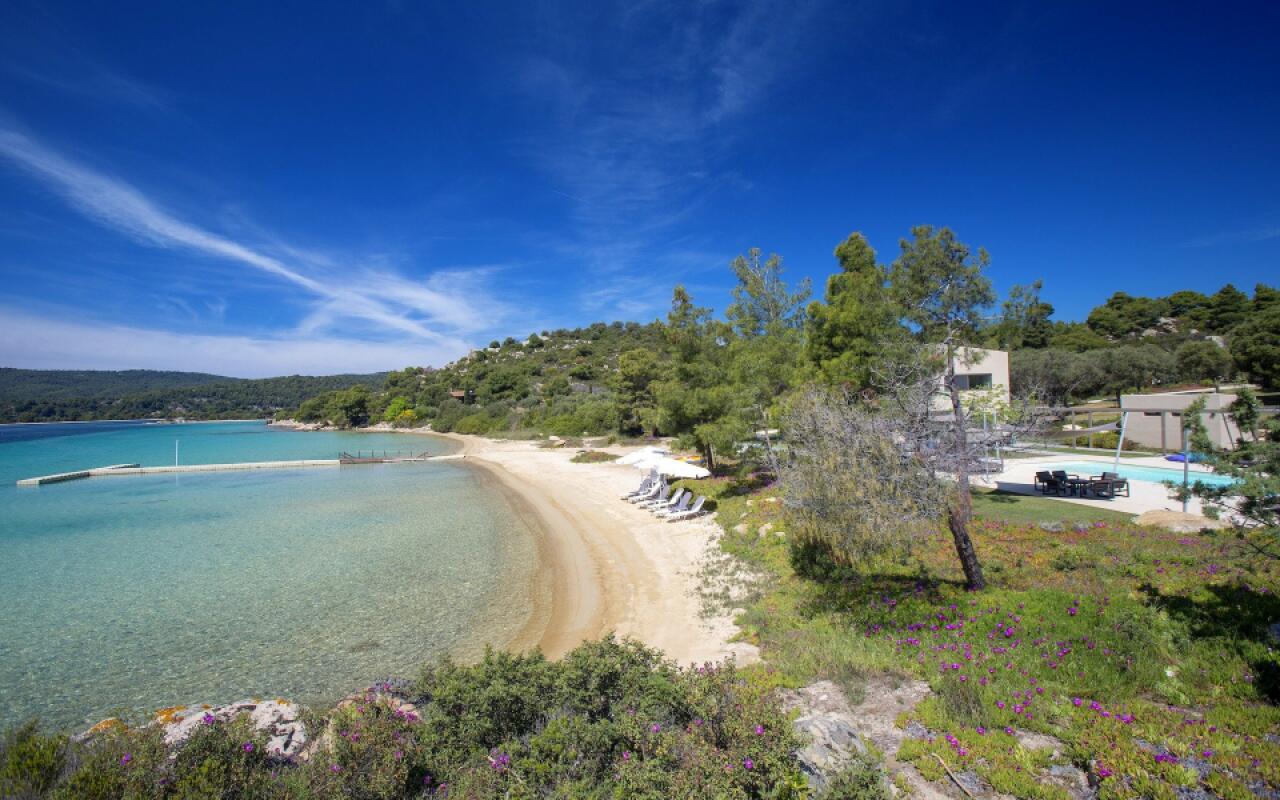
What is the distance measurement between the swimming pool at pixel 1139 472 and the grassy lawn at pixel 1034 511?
461cm

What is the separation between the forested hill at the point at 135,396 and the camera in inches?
4382

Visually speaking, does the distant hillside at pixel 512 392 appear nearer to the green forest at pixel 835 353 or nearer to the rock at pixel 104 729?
the green forest at pixel 835 353

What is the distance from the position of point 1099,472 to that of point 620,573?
15814 millimetres

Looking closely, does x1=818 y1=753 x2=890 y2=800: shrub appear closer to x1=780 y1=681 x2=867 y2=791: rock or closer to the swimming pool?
x1=780 y1=681 x2=867 y2=791: rock

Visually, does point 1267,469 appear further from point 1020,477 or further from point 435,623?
point 1020,477

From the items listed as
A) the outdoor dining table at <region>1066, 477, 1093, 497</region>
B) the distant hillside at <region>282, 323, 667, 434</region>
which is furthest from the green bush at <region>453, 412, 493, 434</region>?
the outdoor dining table at <region>1066, 477, 1093, 497</region>

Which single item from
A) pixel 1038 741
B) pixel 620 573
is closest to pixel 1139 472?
→ pixel 620 573

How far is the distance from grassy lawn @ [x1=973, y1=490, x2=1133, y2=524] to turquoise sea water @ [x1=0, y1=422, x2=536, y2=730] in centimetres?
1040

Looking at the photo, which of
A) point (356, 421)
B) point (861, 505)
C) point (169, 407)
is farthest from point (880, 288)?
point (169, 407)

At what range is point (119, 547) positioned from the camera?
15.7 m

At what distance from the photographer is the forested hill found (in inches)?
4382

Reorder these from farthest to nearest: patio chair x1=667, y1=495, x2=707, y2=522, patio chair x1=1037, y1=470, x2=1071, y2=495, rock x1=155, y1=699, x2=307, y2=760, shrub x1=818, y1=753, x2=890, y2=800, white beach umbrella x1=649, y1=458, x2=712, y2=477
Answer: white beach umbrella x1=649, y1=458, x2=712, y2=477, patio chair x1=667, y1=495, x2=707, y2=522, patio chair x1=1037, y1=470, x2=1071, y2=495, rock x1=155, y1=699, x2=307, y2=760, shrub x1=818, y1=753, x2=890, y2=800

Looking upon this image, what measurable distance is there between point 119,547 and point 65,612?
6.64m

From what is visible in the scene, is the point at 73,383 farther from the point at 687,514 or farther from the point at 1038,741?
the point at 1038,741
